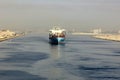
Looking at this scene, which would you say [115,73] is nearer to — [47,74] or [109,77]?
[109,77]

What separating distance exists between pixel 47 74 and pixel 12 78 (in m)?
3.77

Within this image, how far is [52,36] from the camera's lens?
103312 millimetres

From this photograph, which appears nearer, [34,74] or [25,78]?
[25,78]

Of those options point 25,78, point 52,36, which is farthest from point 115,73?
point 52,36

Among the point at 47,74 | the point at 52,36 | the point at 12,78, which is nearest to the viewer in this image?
the point at 12,78

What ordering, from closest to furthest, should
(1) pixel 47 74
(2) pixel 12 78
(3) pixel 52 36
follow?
1. (2) pixel 12 78
2. (1) pixel 47 74
3. (3) pixel 52 36

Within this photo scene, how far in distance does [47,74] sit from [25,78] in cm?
301

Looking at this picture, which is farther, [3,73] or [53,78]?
[3,73]

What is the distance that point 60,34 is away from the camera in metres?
104

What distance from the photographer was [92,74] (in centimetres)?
2942

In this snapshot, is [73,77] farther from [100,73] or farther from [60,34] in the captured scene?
[60,34]

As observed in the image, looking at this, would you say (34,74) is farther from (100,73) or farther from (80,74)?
(100,73)

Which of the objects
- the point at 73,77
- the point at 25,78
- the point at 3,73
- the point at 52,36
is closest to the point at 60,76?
the point at 73,77

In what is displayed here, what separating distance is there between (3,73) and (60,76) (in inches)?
201
